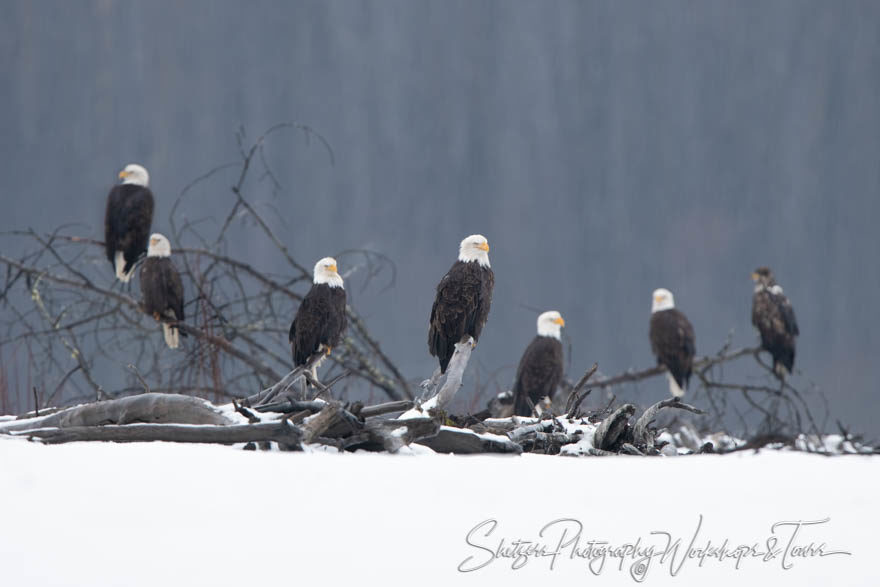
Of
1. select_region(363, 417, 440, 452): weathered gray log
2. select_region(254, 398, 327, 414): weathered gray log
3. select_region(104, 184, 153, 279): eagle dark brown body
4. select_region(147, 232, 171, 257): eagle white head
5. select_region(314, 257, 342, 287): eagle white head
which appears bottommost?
select_region(363, 417, 440, 452): weathered gray log

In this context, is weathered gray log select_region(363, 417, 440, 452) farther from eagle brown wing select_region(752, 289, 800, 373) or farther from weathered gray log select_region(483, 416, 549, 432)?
eagle brown wing select_region(752, 289, 800, 373)

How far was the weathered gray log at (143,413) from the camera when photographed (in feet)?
7.35

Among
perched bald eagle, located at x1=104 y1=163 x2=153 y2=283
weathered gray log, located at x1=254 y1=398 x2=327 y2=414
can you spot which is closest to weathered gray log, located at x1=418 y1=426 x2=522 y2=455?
weathered gray log, located at x1=254 y1=398 x2=327 y2=414

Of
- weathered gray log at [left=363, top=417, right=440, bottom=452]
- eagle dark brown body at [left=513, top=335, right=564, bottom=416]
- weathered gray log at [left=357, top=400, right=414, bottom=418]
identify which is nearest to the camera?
weathered gray log at [left=363, top=417, right=440, bottom=452]

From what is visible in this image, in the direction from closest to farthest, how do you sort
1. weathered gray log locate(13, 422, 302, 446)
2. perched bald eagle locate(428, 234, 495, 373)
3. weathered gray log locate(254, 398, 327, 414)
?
1. weathered gray log locate(13, 422, 302, 446)
2. weathered gray log locate(254, 398, 327, 414)
3. perched bald eagle locate(428, 234, 495, 373)

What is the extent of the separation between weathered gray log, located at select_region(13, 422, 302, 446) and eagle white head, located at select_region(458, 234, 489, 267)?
1498 mm

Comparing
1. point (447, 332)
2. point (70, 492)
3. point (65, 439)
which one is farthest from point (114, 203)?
point (70, 492)

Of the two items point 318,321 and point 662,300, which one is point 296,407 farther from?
point 662,300

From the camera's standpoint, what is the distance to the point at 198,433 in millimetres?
1942

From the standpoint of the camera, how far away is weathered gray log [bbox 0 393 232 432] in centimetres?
224

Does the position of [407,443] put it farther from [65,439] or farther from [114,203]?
[114,203]

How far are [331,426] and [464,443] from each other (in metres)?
0.40

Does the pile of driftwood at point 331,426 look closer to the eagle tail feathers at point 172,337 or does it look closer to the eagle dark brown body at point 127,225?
the eagle tail feathers at point 172,337

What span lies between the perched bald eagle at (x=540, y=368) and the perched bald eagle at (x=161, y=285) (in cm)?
257
